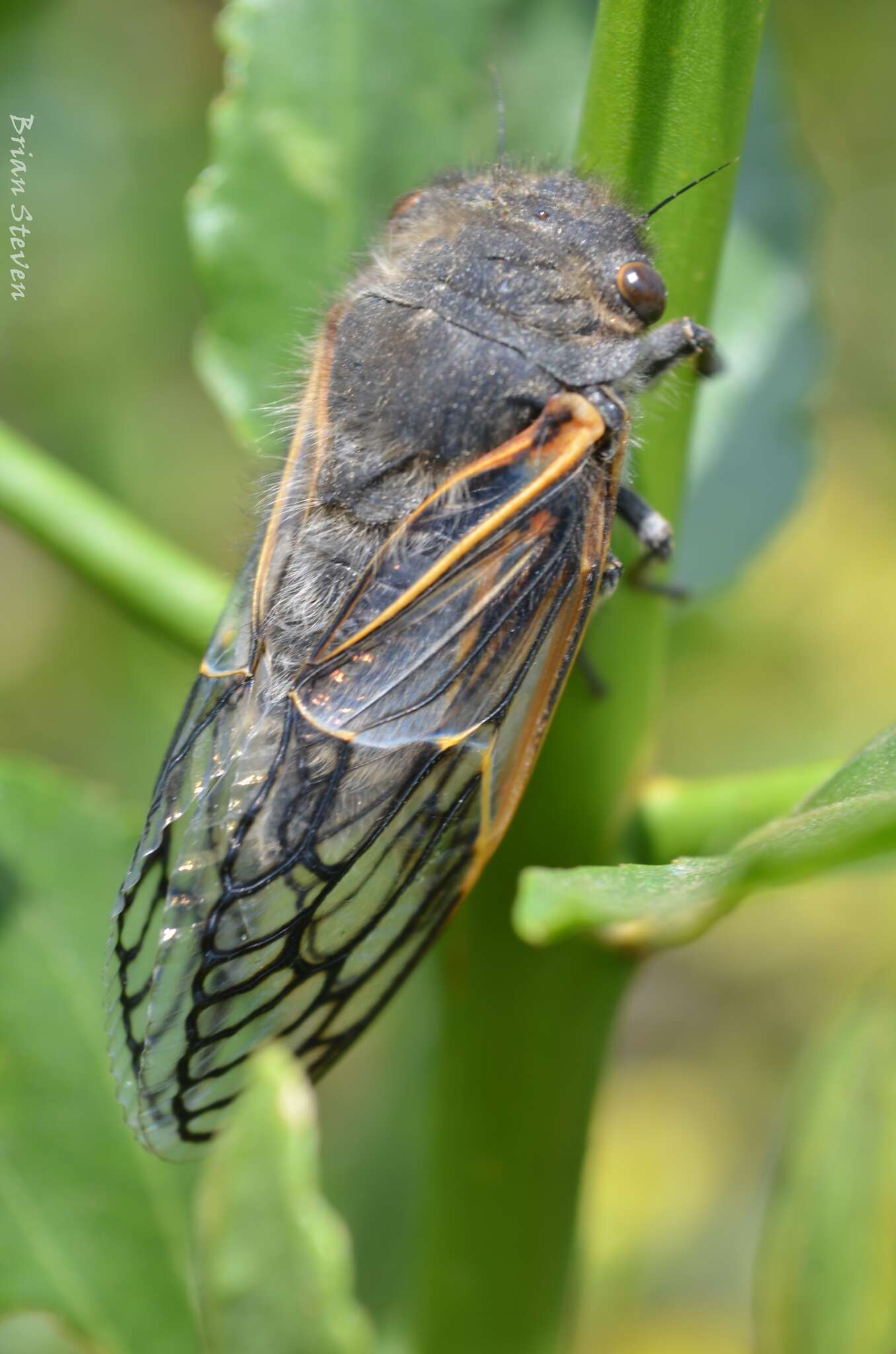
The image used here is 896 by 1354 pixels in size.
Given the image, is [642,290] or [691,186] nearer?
[691,186]

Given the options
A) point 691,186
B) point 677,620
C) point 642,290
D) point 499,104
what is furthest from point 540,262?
point 677,620

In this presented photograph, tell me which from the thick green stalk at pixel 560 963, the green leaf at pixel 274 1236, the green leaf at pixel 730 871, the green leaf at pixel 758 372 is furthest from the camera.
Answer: the green leaf at pixel 758 372

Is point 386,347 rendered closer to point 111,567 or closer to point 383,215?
point 383,215

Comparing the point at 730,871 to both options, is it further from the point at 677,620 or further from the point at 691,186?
the point at 677,620

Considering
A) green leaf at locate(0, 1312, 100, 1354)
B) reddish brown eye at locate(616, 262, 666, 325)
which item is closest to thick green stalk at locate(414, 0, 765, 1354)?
reddish brown eye at locate(616, 262, 666, 325)
